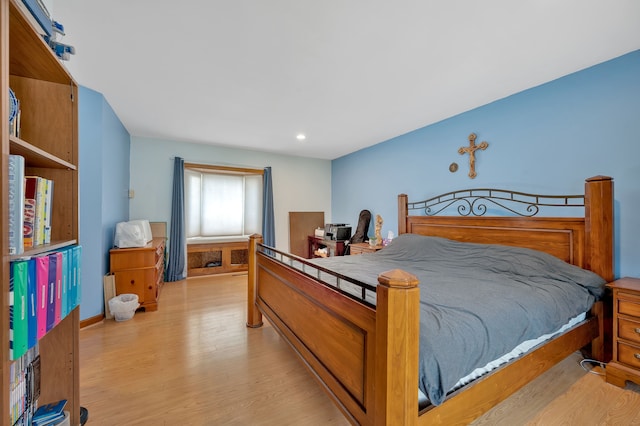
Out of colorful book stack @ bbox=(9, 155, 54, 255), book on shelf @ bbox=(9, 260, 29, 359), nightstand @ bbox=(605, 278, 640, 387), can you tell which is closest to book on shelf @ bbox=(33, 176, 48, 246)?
colorful book stack @ bbox=(9, 155, 54, 255)

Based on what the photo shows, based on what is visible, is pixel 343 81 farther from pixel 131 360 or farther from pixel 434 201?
pixel 131 360

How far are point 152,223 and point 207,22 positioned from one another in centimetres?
360

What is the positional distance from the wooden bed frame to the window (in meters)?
2.47

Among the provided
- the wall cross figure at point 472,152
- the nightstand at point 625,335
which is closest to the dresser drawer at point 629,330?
the nightstand at point 625,335

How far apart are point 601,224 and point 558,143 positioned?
80 centimetres

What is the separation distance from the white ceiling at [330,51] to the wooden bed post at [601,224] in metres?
1.02

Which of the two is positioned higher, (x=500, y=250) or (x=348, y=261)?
(x=500, y=250)

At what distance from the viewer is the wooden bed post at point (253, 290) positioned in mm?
2689

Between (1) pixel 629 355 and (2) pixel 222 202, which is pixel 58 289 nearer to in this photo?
(1) pixel 629 355

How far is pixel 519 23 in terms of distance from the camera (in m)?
1.64

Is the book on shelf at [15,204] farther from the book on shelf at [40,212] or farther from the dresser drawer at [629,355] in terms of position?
the dresser drawer at [629,355]

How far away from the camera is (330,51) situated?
1.95 meters

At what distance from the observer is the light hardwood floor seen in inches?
59.5

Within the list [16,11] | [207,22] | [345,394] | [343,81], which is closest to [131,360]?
[345,394]
